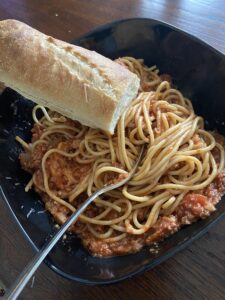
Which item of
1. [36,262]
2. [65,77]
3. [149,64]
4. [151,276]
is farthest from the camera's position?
[149,64]

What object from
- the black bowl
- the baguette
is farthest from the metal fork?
the baguette

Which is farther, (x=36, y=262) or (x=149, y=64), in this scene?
(x=149, y=64)

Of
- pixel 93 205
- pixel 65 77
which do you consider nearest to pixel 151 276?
pixel 93 205

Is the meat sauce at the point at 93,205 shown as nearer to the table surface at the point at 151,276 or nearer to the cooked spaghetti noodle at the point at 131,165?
the cooked spaghetti noodle at the point at 131,165

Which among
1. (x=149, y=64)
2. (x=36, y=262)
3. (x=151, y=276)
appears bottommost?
(x=151, y=276)

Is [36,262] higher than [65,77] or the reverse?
the reverse

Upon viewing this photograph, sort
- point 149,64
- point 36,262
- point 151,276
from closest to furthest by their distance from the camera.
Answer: point 36,262 → point 151,276 → point 149,64

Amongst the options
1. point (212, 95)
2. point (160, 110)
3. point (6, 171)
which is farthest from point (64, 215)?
point (212, 95)

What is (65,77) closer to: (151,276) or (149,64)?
(149,64)
